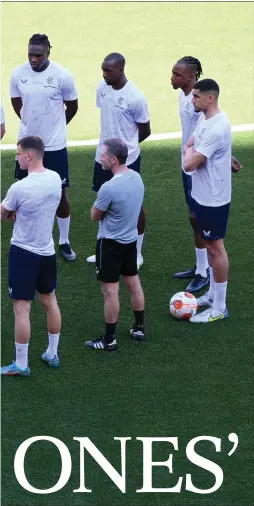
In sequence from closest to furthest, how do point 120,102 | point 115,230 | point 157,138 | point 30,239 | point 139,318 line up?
point 30,239 → point 115,230 → point 139,318 → point 120,102 → point 157,138

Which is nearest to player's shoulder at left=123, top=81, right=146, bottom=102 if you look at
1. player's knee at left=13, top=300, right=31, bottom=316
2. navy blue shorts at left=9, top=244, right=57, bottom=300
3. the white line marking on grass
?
navy blue shorts at left=9, top=244, right=57, bottom=300

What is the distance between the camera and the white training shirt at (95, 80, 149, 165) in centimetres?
1008

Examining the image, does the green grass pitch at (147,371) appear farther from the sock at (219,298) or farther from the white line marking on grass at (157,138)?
the white line marking on grass at (157,138)

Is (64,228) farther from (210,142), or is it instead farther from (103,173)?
(210,142)

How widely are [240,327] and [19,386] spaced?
2.16 metres

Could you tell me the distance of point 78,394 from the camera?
328 inches

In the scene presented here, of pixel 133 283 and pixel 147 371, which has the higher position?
pixel 133 283

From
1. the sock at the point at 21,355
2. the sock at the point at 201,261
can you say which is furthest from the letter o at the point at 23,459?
the sock at the point at 201,261

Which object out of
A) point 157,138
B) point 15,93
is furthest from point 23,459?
point 157,138

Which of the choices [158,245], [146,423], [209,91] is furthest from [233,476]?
[158,245]

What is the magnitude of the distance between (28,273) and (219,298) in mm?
2025

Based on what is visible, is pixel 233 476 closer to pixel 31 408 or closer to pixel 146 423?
pixel 146 423

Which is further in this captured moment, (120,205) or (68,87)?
(68,87)

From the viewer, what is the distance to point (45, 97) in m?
10.4
